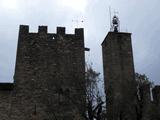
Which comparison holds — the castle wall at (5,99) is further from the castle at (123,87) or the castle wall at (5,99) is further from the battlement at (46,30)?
the castle at (123,87)

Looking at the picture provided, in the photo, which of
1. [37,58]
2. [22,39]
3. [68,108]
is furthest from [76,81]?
[22,39]

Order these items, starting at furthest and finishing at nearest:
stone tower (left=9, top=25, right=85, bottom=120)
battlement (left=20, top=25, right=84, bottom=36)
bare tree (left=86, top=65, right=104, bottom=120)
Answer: battlement (left=20, top=25, right=84, bottom=36)
stone tower (left=9, top=25, right=85, bottom=120)
bare tree (left=86, top=65, right=104, bottom=120)

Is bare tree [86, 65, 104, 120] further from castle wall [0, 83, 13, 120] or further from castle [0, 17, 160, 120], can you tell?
castle wall [0, 83, 13, 120]

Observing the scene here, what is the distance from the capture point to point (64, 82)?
22078 millimetres

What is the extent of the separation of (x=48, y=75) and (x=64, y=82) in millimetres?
1076

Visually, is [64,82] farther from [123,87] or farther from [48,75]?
[123,87]

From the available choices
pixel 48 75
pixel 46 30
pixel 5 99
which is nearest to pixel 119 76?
pixel 48 75

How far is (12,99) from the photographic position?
2122 cm

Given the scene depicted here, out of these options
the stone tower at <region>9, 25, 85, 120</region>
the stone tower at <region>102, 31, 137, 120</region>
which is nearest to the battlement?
the stone tower at <region>9, 25, 85, 120</region>

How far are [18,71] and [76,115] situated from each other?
14.8 feet

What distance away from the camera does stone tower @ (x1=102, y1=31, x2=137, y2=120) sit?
19375 mm

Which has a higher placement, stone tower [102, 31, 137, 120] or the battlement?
the battlement

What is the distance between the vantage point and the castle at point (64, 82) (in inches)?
779

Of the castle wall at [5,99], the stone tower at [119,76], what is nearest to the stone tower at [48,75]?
the castle wall at [5,99]
